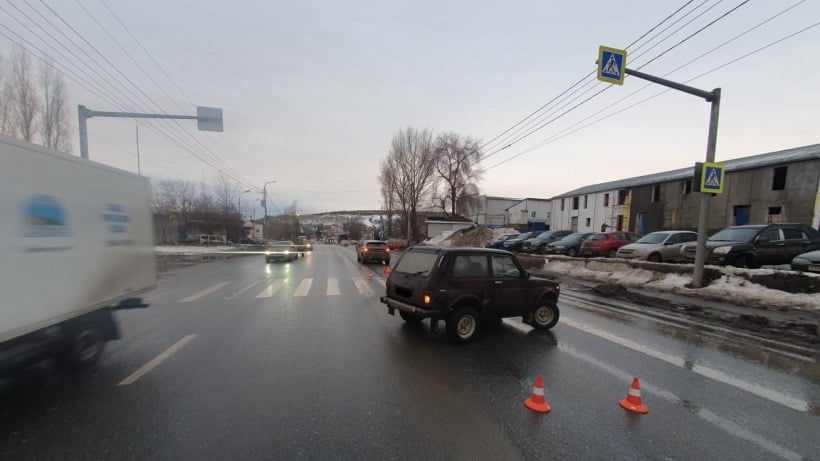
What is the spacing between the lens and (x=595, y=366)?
465 centimetres

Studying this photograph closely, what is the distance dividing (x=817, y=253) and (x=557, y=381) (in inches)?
437

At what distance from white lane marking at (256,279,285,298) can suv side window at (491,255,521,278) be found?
667 cm

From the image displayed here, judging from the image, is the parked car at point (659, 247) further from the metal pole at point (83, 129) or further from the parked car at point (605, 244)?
the metal pole at point (83, 129)

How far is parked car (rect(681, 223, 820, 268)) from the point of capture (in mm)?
11000

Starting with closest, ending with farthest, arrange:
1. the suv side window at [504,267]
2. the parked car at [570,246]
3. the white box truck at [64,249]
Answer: the white box truck at [64,249], the suv side window at [504,267], the parked car at [570,246]

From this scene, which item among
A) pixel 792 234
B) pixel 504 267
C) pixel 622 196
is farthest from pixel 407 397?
pixel 622 196

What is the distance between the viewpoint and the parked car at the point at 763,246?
36.1 feet

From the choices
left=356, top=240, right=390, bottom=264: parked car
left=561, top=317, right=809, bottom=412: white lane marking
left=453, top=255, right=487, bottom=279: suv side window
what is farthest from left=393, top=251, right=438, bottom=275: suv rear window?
left=356, top=240, right=390, bottom=264: parked car

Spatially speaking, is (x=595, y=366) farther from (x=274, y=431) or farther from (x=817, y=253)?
(x=817, y=253)

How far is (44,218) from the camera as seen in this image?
3.94 meters

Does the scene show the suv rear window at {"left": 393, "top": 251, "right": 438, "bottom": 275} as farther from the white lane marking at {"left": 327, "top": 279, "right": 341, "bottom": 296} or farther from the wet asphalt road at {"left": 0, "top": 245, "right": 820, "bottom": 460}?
the white lane marking at {"left": 327, "top": 279, "right": 341, "bottom": 296}

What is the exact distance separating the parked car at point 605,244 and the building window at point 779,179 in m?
16.0

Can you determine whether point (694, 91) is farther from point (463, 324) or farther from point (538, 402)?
point (538, 402)

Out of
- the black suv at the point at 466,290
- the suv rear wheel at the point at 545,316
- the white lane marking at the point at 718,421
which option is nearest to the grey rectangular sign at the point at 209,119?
the black suv at the point at 466,290
